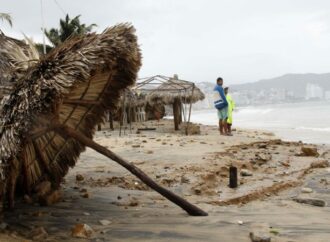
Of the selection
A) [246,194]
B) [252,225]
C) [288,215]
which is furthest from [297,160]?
[252,225]

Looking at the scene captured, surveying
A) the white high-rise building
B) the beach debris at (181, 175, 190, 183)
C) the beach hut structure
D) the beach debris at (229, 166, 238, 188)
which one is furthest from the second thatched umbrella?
the white high-rise building

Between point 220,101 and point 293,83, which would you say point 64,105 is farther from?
point 293,83

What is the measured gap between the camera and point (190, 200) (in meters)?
5.69

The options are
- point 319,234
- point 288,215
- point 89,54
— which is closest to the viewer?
point 89,54

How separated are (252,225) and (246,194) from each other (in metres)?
1.55

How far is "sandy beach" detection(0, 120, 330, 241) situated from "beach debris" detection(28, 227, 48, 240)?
14mm

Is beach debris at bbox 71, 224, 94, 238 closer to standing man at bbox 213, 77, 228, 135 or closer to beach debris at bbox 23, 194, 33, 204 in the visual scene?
beach debris at bbox 23, 194, 33, 204

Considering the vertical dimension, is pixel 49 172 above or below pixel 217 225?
above

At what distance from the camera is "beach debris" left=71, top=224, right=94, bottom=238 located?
4074mm

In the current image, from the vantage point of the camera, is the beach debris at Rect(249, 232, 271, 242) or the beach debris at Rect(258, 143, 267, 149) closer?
the beach debris at Rect(249, 232, 271, 242)

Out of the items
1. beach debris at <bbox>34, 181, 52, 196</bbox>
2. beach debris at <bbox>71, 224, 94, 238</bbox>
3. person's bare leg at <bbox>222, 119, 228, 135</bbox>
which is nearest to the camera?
beach debris at <bbox>71, 224, 94, 238</bbox>

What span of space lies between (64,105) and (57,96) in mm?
1613

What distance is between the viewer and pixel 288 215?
4.94 meters

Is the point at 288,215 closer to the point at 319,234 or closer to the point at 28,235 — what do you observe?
the point at 319,234
